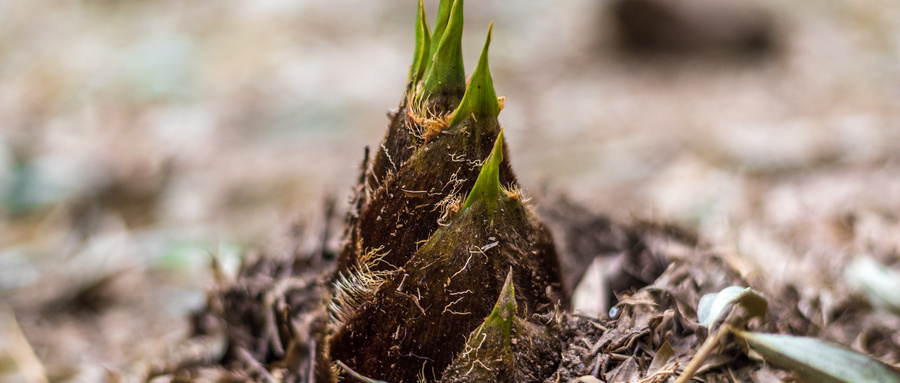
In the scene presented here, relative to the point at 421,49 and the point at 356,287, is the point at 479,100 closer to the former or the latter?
the point at 421,49

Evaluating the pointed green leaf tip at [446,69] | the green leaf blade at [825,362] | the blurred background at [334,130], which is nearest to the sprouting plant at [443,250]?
the pointed green leaf tip at [446,69]

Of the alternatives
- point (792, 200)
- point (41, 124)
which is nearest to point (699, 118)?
point (792, 200)

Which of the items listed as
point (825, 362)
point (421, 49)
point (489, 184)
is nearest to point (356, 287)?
point (489, 184)

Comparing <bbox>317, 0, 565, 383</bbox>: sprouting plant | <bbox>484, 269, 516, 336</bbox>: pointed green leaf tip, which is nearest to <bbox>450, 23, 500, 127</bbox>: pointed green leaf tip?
<bbox>317, 0, 565, 383</bbox>: sprouting plant

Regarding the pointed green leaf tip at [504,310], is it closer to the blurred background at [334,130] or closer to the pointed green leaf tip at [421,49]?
the pointed green leaf tip at [421,49]

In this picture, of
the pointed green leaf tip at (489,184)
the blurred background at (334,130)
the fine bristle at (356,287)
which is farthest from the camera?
the blurred background at (334,130)

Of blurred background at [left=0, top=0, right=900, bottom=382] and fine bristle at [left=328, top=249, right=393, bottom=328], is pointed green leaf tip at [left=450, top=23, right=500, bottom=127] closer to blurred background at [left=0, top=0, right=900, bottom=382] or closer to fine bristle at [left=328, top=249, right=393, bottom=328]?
fine bristle at [left=328, top=249, right=393, bottom=328]
